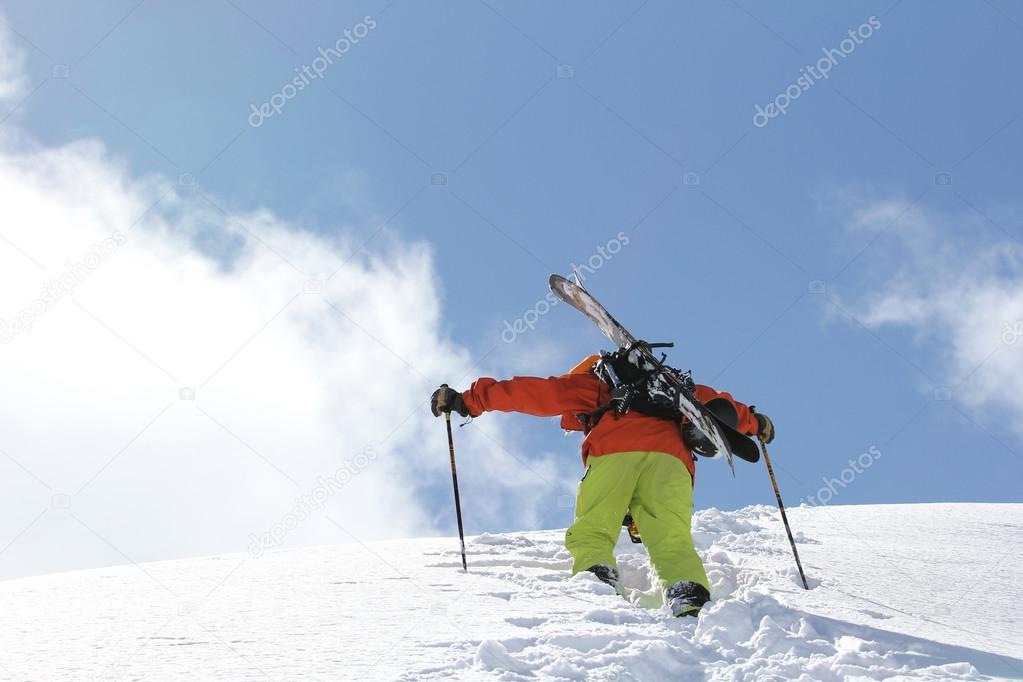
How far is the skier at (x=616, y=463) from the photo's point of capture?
4773 millimetres

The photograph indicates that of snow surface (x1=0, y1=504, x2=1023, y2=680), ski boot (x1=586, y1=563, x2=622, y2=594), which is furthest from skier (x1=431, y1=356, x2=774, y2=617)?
snow surface (x1=0, y1=504, x2=1023, y2=680)

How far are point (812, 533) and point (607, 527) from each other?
→ 2.89m

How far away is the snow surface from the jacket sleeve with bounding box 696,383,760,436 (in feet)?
2.90

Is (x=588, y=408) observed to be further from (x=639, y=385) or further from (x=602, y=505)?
(x=602, y=505)

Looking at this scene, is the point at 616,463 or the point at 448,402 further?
the point at 448,402

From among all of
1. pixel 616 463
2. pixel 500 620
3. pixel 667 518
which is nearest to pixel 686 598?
pixel 667 518

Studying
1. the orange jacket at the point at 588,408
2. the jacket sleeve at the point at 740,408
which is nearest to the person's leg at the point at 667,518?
the orange jacket at the point at 588,408

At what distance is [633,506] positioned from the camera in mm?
5309

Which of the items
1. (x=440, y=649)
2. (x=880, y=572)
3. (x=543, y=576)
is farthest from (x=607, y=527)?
(x=440, y=649)

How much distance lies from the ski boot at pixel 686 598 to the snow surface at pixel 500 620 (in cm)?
21

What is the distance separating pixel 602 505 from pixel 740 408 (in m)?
1.40

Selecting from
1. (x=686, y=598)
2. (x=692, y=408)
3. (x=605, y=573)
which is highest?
(x=692, y=408)

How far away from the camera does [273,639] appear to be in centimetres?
294

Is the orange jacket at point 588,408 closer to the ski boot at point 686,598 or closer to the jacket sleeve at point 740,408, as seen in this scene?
the jacket sleeve at point 740,408
